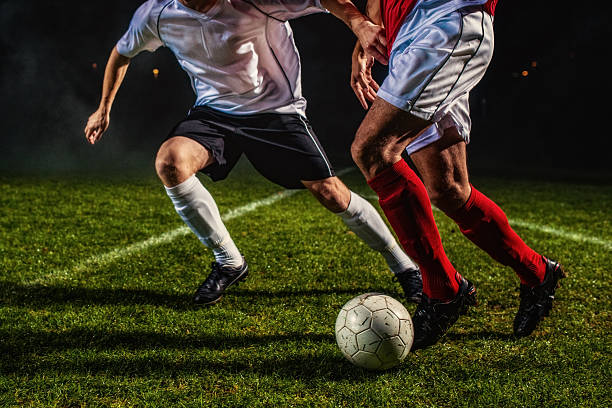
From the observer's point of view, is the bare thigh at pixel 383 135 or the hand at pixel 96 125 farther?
the hand at pixel 96 125

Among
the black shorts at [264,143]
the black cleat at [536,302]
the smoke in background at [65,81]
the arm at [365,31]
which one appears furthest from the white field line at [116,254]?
the smoke in background at [65,81]

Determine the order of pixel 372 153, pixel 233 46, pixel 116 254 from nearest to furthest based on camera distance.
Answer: pixel 372 153
pixel 233 46
pixel 116 254

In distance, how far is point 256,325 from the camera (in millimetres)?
2529

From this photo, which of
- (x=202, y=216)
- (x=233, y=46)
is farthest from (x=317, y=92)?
(x=202, y=216)

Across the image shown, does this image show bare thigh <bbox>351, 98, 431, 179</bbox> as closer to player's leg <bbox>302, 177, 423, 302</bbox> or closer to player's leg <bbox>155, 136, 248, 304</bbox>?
player's leg <bbox>302, 177, 423, 302</bbox>

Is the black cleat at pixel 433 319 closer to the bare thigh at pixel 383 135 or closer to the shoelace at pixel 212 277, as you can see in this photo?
the bare thigh at pixel 383 135

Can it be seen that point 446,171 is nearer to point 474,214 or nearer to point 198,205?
point 474,214

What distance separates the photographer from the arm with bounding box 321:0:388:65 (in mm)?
2189

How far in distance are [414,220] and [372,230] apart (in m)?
0.76

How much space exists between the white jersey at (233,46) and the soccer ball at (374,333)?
129cm

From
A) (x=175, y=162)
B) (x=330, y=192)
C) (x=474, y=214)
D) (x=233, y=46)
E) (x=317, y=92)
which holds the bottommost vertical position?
(x=317, y=92)

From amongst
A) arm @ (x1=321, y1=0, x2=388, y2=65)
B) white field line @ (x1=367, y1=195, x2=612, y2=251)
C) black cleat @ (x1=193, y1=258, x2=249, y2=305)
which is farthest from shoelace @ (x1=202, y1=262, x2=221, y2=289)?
white field line @ (x1=367, y1=195, x2=612, y2=251)

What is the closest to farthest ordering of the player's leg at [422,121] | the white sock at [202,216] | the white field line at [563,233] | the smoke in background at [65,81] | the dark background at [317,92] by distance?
1. the player's leg at [422,121]
2. the white sock at [202,216]
3. the white field line at [563,233]
4. the dark background at [317,92]
5. the smoke in background at [65,81]

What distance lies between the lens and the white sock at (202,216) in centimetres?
286
